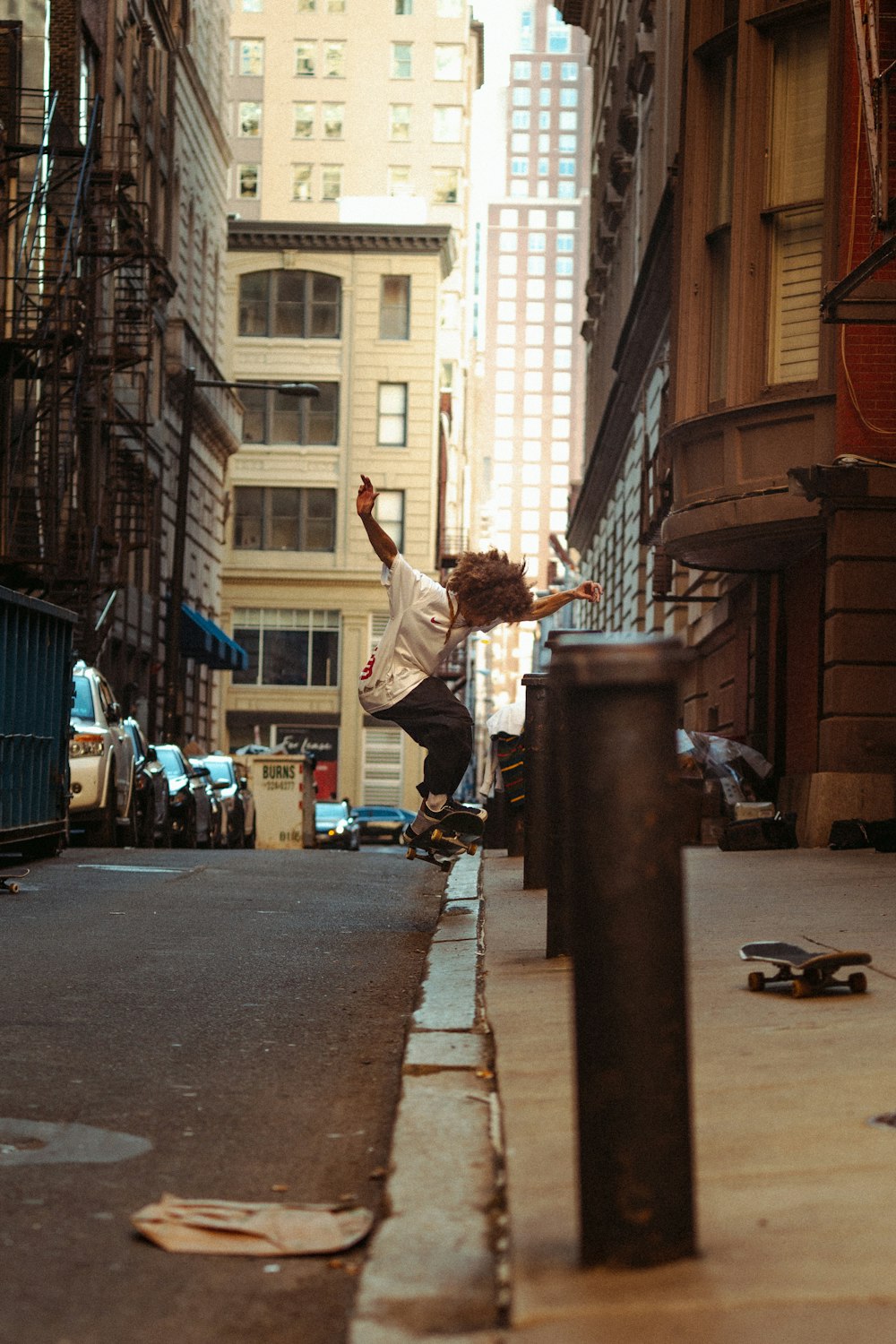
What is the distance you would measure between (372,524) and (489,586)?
64cm

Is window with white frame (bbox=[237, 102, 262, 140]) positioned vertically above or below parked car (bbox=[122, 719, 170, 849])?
above

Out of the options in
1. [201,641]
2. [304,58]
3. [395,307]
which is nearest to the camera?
[201,641]

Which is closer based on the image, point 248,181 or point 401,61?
point 248,181

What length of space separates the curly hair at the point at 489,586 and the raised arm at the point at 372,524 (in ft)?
1.14

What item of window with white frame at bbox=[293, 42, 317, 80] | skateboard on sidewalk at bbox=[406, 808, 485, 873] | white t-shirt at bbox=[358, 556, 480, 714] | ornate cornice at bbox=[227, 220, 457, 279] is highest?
window with white frame at bbox=[293, 42, 317, 80]

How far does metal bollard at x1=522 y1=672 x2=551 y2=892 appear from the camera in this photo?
30.2 ft

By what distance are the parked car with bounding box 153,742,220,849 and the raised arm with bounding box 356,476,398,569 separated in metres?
15.2

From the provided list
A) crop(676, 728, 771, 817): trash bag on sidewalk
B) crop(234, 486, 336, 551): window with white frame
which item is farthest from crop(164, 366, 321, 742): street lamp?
crop(234, 486, 336, 551): window with white frame

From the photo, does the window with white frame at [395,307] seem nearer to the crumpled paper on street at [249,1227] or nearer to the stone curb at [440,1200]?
the stone curb at [440,1200]

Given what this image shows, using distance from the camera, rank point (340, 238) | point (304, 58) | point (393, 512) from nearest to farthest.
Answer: point (393, 512), point (340, 238), point (304, 58)

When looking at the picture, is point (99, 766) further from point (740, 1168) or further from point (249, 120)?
point (249, 120)

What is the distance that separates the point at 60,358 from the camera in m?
29.3

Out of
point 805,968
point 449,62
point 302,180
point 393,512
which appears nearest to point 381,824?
point 393,512

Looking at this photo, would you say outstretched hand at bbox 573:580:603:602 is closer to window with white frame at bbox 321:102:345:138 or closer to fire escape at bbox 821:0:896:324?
fire escape at bbox 821:0:896:324
